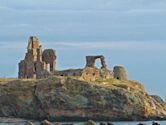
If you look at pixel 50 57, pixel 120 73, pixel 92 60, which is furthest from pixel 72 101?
pixel 120 73

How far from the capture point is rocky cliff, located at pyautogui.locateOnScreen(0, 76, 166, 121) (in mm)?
137000

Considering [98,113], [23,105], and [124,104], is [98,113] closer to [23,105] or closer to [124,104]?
[124,104]

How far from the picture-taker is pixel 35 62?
163375mm

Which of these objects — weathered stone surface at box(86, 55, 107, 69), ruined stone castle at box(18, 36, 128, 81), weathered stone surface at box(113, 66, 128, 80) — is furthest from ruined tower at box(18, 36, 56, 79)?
weathered stone surface at box(113, 66, 128, 80)

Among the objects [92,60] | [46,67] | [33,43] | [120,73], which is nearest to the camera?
[46,67]

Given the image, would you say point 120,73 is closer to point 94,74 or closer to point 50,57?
point 94,74

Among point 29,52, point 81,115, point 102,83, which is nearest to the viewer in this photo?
point 81,115

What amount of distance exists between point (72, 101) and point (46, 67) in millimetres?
27122

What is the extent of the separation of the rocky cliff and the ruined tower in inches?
690

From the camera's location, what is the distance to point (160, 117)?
142m

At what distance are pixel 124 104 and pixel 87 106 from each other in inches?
298

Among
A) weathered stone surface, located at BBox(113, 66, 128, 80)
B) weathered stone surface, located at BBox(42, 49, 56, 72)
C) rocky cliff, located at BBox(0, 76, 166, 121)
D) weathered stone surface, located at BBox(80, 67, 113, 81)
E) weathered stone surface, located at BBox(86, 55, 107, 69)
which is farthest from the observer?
weathered stone surface, located at BBox(113, 66, 128, 80)

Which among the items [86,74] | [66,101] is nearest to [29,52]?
[86,74]

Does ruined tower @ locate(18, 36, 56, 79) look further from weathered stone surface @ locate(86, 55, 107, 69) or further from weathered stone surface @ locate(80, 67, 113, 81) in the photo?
weathered stone surface @ locate(80, 67, 113, 81)
